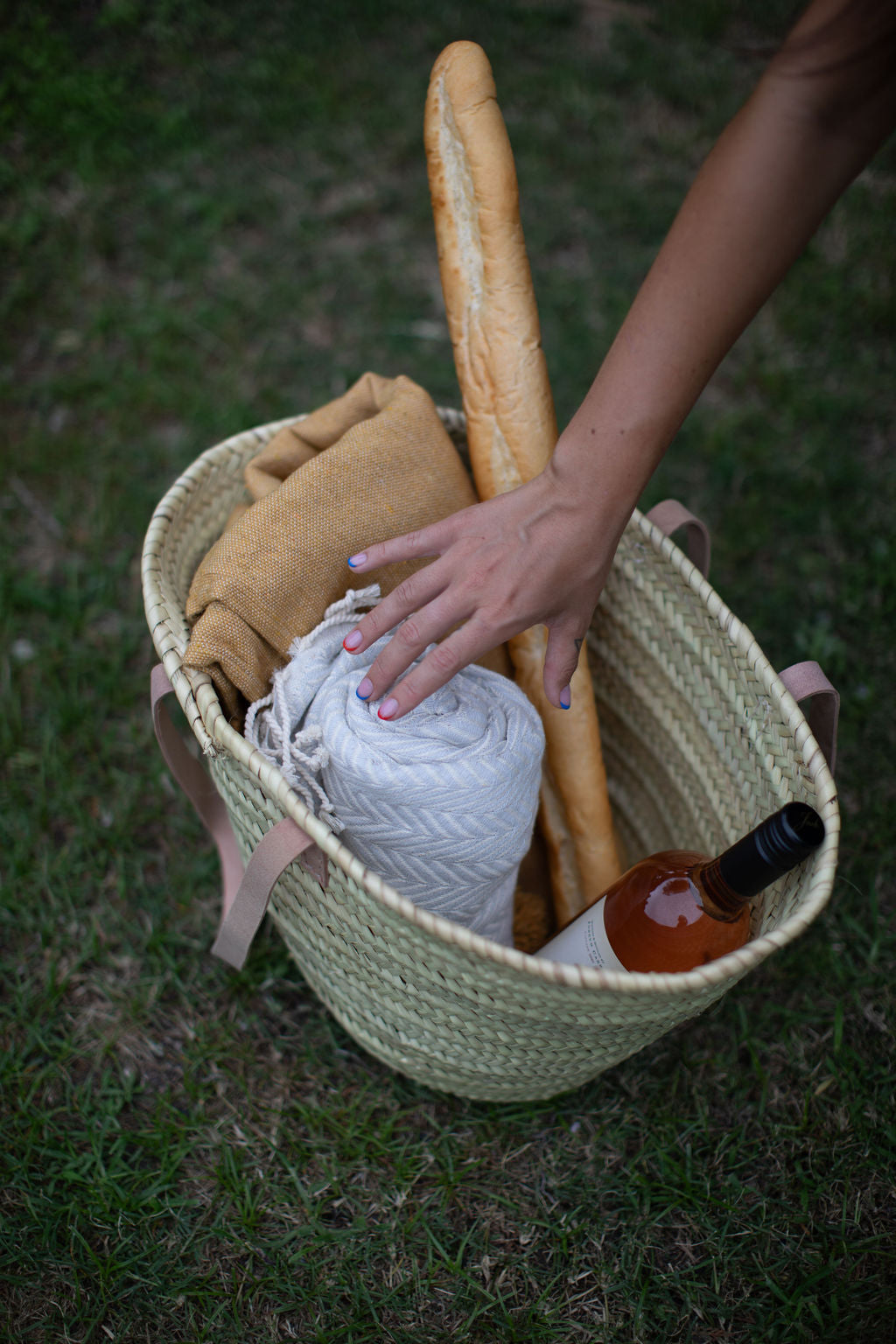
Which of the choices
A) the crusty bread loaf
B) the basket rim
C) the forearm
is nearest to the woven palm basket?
the basket rim

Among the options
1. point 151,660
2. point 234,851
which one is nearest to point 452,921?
point 234,851

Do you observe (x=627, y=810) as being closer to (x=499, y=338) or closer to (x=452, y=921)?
(x=452, y=921)

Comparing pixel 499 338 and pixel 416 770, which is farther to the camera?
pixel 499 338

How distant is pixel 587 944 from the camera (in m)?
1.00

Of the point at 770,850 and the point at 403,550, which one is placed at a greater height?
the point at 403,550

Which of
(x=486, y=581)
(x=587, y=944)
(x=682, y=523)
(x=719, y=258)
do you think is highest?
(x=719, y=258)

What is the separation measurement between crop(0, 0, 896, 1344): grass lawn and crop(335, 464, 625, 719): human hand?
23.9 inches

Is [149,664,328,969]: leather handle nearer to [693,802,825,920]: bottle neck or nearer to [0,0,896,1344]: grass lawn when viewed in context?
[0,0,896,1344]: grass lawn

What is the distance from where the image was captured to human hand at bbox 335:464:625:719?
0.89 metres

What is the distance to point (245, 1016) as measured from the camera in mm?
1295

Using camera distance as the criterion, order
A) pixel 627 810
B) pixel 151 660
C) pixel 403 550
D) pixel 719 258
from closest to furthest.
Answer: pixel 719 258, pixel 403 550, pixel 627 810, pixel 151 660

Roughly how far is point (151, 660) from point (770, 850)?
1.18 meters

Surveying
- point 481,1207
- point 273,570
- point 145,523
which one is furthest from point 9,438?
point 481,1207

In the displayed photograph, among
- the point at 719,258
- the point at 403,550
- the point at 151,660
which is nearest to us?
the point at 719,258
